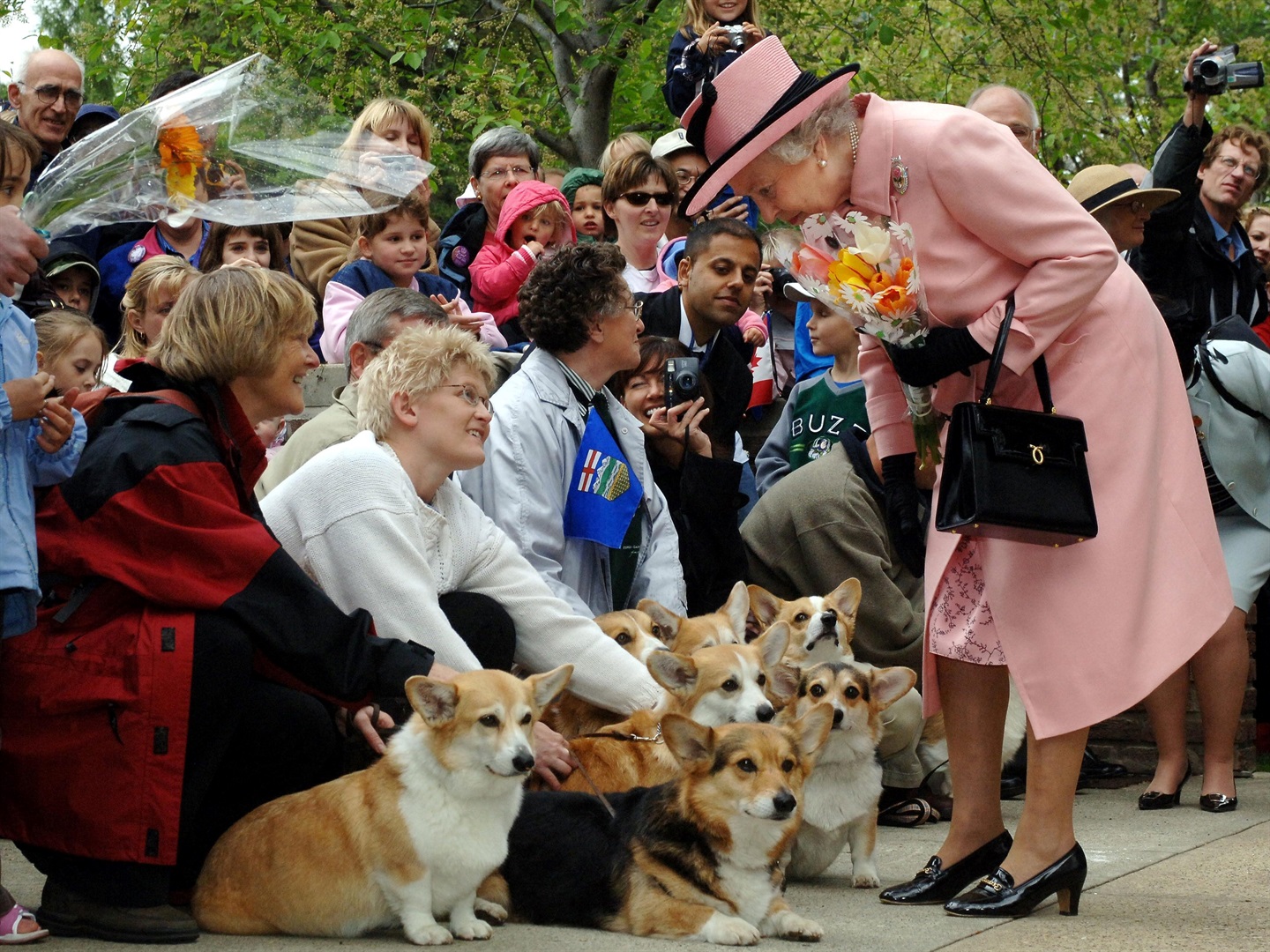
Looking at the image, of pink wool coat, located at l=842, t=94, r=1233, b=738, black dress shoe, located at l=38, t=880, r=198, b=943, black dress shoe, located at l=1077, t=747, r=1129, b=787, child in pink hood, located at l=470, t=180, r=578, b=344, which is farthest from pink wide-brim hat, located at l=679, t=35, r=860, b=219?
black dress shoe, located at l=1077, t=747, r=1129, b=787

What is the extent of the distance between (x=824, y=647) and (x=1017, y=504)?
1.85m

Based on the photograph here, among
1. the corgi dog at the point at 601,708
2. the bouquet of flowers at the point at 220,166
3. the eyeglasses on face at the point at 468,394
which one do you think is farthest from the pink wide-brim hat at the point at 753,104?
the corgi dog at the point at 601,708

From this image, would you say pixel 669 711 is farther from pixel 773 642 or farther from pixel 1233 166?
pixel 1233 166

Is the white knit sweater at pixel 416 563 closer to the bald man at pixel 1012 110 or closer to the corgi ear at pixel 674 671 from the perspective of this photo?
the corgi ear at pixel 674 671

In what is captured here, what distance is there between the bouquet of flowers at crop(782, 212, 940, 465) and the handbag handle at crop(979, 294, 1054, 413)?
19 cm

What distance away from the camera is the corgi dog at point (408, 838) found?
3.59m

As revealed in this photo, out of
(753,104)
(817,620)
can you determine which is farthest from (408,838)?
(817,620)

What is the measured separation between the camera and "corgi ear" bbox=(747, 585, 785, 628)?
5.61 metres

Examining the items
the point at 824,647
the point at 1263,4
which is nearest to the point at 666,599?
the point at 824,647

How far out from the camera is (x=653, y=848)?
384cm

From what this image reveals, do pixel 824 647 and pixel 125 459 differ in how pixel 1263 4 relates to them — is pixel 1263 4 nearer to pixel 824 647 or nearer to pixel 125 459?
pixel 824 647

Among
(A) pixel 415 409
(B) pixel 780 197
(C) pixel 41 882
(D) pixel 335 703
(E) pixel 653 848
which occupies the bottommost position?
(C) pixel 41 882

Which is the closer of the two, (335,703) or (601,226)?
(335,703)

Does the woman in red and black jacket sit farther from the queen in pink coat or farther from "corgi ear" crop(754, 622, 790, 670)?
"corgi ear" crop(754, 622, 790, 670)
